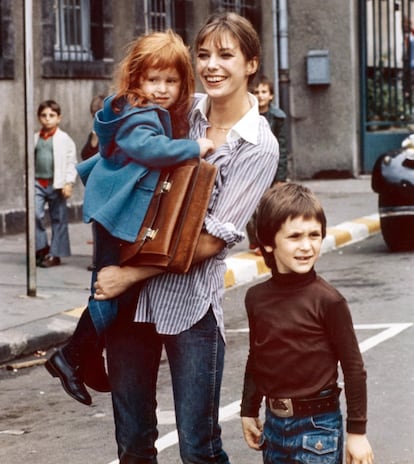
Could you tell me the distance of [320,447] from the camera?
12.6 feet

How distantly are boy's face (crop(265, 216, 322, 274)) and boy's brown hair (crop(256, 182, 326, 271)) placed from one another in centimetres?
2

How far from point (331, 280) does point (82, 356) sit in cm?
742

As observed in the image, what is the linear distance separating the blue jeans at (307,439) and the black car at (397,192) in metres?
8.97

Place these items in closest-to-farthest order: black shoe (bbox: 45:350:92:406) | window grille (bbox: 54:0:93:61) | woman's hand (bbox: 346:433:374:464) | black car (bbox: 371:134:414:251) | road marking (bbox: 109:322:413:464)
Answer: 1. woman's hand (bbox: 346:433:374:464)
2. black shoe (bbox: 45:350:92:406)
3. road marking (bbox: 109:322:413:464)
4. black car (bbox: 371:134:414:251)
5. window grille (bbox: 54:0:93:61)

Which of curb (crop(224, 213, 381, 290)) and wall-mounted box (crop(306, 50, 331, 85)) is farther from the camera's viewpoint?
wall-mounted box (crop(306, 50, 331, 85))

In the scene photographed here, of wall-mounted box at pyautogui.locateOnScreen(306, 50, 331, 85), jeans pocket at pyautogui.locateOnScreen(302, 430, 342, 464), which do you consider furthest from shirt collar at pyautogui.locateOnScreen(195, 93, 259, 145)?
wall-mounted box at pyautogui.locateOnScreen(306, 50, 331, 85)

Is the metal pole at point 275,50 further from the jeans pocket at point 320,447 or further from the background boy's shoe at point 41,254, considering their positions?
the jeans pocket at point 320,447

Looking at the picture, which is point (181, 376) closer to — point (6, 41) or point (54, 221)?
point (54, 221)

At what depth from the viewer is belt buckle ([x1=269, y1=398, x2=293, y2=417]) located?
3865mm

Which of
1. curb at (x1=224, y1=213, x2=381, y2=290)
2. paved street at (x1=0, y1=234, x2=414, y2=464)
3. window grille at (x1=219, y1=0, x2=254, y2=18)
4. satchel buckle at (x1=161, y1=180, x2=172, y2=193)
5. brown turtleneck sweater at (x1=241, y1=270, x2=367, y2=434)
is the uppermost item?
window grille at (x1=219, y1=0, x2=254, y2=18)

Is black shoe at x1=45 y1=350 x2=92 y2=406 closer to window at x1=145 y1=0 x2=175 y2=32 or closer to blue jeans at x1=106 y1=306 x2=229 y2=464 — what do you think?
blue jeans at x1=106 y1=306 x2=229 y2=464

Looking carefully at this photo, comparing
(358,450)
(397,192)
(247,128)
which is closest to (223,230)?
(247,128)

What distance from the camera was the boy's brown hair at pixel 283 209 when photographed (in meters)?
3.89

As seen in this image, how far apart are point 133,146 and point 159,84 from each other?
0.86 ft
